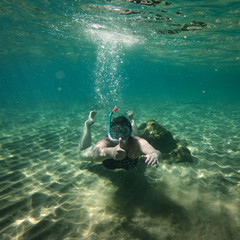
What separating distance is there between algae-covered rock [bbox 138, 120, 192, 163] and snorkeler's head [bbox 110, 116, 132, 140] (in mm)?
3935

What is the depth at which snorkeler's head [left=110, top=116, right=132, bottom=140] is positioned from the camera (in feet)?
13.7

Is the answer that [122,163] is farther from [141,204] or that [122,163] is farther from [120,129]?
[120,129]

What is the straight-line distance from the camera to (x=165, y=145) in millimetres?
7969

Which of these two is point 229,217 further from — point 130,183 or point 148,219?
point 130,183

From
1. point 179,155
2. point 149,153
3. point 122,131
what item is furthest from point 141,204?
point 179,155

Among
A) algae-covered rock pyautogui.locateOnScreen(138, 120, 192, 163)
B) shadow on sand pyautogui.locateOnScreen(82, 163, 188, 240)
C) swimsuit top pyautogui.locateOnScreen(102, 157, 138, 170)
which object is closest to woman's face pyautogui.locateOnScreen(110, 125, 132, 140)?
swimsuit top pyautogui.locateOnScreen(102, 157, 138, 170)

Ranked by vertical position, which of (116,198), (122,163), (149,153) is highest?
(149,153)

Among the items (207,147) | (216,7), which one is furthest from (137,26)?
(207,147)

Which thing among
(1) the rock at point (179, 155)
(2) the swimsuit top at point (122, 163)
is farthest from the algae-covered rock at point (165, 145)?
(2) the swimsuit top at point (122, 163)

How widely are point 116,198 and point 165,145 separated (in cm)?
417

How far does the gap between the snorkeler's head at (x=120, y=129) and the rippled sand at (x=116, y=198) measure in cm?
195

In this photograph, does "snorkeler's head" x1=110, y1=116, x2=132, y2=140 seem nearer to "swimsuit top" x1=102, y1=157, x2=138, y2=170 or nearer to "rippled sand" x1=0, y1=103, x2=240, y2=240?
"swimsuit top" x1=102, y1=157, x2=138, y2=170

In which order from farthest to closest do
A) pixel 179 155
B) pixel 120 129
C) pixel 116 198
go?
pixel 179 155
pixel 116 198
pixel 120 129

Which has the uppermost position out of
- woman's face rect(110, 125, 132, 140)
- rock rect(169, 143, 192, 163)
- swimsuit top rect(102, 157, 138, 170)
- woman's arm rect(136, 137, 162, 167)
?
woman's face rect(110, 125, 132, 140)
